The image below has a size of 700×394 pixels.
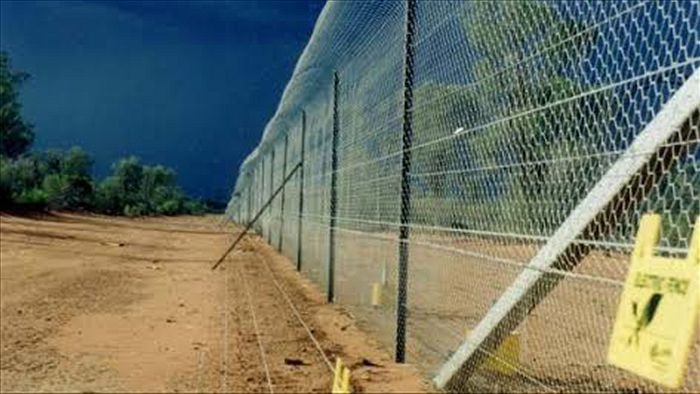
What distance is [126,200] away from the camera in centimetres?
8025

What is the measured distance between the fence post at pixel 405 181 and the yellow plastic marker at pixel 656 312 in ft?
11.1

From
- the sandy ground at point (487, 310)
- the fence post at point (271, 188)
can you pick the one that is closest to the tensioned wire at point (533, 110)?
the sandy ground at point (487, 310)

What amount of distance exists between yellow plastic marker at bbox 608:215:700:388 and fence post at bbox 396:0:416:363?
3.38m

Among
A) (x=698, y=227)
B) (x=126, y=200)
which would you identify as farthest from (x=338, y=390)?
(x=126, y=200)

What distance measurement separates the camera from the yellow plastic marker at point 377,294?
24.3 feet

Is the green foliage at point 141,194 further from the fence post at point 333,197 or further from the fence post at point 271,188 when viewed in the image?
the fence post at point 333,197

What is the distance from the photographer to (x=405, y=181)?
6.34 m

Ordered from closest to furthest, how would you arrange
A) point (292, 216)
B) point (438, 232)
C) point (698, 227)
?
point (698, 227)
point (438, 232)
point (292, 216)

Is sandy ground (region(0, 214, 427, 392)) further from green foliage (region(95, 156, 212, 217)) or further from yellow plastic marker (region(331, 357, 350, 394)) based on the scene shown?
green foliage (region(95, 156, 212, 217))

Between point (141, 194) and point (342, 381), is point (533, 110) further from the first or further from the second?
point (141, 194)

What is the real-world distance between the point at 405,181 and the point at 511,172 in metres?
1.96

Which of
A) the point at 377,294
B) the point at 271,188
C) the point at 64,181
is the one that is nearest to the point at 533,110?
the point at 377,294

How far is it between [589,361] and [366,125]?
317cm

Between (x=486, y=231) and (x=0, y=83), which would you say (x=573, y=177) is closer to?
(x=486, y=231)
